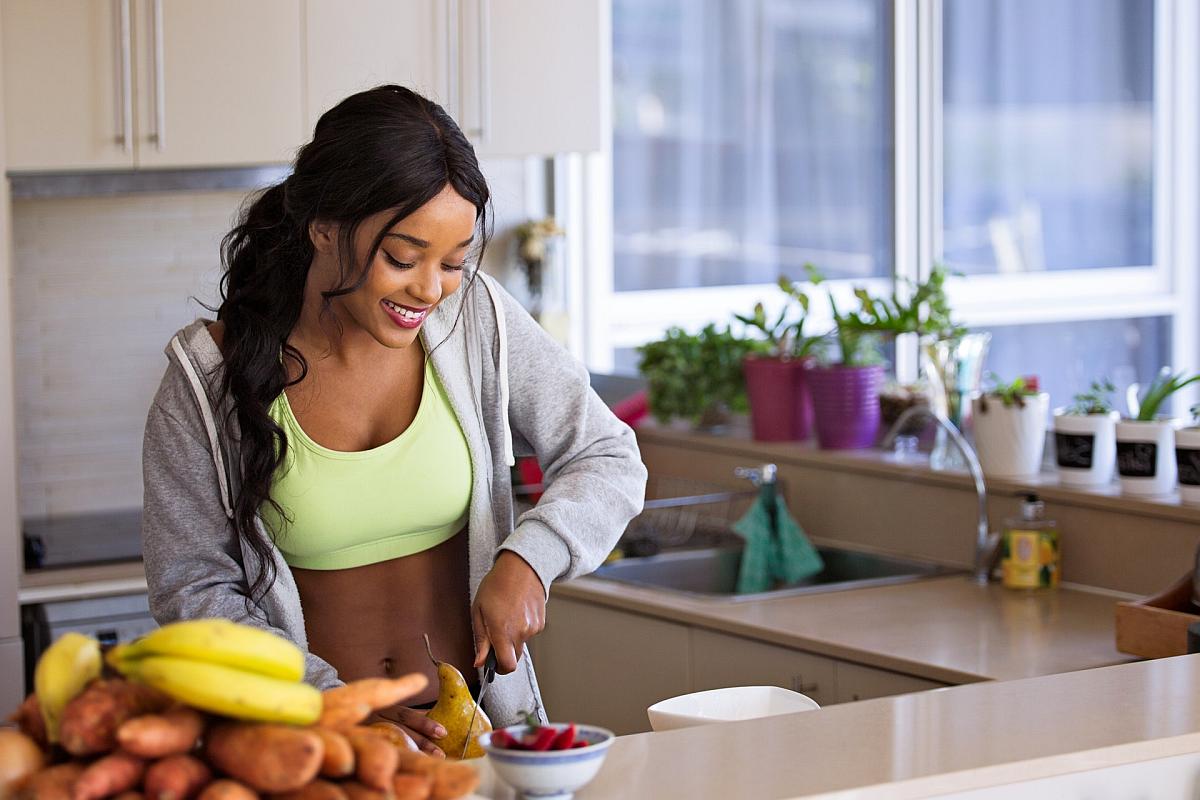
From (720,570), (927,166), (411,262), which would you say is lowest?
(720,570)

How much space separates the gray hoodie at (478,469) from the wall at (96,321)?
1764 mm

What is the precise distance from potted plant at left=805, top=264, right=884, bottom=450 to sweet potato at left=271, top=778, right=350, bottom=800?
7.50 ft

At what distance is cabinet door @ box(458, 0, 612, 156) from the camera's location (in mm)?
3514

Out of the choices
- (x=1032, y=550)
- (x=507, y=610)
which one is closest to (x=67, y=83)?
(x=507, y=610)

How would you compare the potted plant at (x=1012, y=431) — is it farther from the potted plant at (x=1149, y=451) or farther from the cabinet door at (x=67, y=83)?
the cabinet door at (x=67, y=83)

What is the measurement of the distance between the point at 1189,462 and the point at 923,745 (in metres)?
1.45

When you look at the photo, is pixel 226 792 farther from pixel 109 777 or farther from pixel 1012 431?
pixel 1012 431

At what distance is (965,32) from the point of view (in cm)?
450

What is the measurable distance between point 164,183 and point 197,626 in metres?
2.33

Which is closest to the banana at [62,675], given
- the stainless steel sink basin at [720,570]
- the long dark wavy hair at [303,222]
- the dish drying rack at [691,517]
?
the long dark wavy hair at [303,222]

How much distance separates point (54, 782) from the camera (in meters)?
1.05

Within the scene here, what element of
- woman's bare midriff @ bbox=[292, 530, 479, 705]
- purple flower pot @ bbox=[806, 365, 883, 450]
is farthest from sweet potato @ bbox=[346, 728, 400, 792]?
purple flower pot @ bbox=[806, 365, 883, 450]

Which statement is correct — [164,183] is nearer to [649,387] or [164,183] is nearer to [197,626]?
[649,387]

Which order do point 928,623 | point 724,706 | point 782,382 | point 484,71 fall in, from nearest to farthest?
point 724,706
point 928,623
point 782,382
point 484,71
